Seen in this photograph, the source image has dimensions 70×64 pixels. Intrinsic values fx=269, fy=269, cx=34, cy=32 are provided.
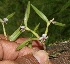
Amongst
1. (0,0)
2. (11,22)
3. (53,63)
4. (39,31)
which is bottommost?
(53,63)

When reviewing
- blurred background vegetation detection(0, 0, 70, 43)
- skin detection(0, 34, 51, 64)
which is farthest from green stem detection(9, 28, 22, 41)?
blurred background vegetation detection(0, 0, 70, 43)

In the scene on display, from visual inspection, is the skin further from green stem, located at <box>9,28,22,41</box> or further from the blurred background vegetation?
the blurred background vegetation

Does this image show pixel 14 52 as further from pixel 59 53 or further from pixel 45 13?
pixel 45 13

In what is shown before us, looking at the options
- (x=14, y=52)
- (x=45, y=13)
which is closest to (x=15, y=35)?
(x=14, y=52)

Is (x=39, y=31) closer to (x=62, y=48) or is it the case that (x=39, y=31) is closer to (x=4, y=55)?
(x=62, y=48)

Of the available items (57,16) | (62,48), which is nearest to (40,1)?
(57,16)

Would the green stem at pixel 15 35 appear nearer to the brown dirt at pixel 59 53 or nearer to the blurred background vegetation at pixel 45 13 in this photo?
the brown dirt at pixel 59 53

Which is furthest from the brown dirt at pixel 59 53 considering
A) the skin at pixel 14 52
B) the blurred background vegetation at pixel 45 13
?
the blurred background vegetation at pixel 45 13
